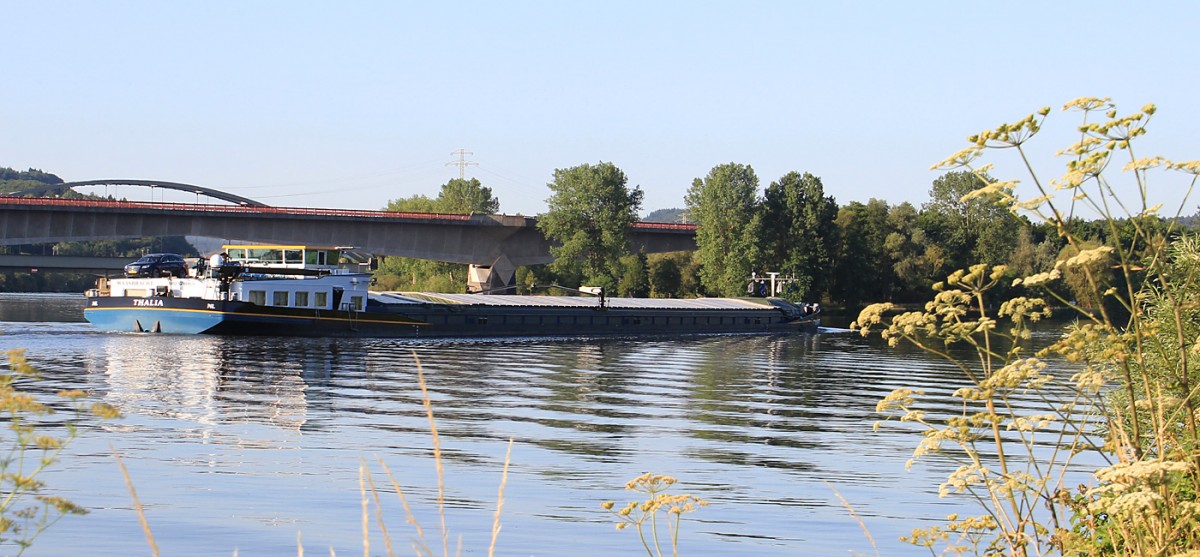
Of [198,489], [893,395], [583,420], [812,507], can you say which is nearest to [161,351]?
[583,420]

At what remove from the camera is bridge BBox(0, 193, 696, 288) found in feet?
257

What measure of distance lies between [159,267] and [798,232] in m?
57.8

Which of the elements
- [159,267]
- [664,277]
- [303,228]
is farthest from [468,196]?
[159,267]

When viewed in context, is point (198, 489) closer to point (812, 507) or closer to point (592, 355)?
point (812, 507)

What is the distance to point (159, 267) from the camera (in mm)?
66250

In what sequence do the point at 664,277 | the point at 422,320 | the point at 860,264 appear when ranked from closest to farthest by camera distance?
1. the point at 422,320
2. the point at 860,264
3. the point at 664,277

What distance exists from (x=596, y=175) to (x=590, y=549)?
9432 cm

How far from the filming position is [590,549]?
1376cm

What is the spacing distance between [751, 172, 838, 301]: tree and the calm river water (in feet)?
195

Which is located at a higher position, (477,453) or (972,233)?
(972,233)

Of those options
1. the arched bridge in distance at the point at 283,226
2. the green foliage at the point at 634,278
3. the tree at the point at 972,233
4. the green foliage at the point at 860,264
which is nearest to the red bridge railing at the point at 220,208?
the arched bridge in distance at the point at 283,226

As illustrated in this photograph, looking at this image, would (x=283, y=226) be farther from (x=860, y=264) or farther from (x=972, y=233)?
(x=972, y=233)

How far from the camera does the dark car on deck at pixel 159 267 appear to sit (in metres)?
64.2

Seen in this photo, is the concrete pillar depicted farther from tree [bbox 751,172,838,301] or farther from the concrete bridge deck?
tree [bbox 751,172,838,301]
